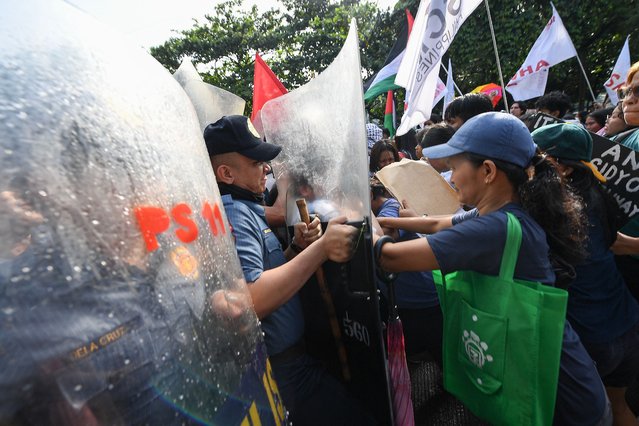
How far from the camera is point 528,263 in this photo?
1348 millimetres

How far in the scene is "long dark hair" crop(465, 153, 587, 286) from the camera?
1431 millimetres

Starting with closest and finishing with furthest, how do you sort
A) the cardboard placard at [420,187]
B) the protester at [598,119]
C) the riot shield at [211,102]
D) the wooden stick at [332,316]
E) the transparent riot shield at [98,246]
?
the transparent riot shield at [98,246] → the wooden stick at [332,316] → the cardboard placard at [420,187] → the riot shield at [211,102] → the protester at [598,119]

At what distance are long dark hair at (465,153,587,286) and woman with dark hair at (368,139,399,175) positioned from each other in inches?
98.6

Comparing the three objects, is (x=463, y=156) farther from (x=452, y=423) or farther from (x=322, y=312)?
(x=452, y=423)

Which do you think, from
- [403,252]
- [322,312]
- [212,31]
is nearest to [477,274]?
[403,252]

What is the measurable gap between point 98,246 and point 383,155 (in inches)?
148

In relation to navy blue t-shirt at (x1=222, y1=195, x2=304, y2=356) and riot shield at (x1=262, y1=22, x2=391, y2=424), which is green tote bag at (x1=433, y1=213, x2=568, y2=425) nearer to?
riot shield at (x1=262, y1=22, x2=391, y2=424)

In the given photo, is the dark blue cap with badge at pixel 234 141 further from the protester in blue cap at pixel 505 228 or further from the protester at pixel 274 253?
the protester in blue cap at pixel 505 228

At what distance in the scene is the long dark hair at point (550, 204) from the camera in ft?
4.69

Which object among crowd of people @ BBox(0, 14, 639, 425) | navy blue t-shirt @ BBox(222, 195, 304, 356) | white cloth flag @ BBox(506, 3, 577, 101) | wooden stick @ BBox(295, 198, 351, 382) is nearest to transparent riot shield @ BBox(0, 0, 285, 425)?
crowd of people @ BBox(0, 14, 639, 425)

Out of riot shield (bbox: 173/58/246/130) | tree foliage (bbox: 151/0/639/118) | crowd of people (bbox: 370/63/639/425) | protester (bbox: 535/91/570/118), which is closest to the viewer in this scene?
crowd of people (bbox: 370/63/639/425)

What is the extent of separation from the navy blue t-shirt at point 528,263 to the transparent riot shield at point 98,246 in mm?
941

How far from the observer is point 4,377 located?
0.41 m

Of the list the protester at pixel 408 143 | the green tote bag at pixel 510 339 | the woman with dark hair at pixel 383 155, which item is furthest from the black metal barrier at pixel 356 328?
the protester at pixel 408 143
